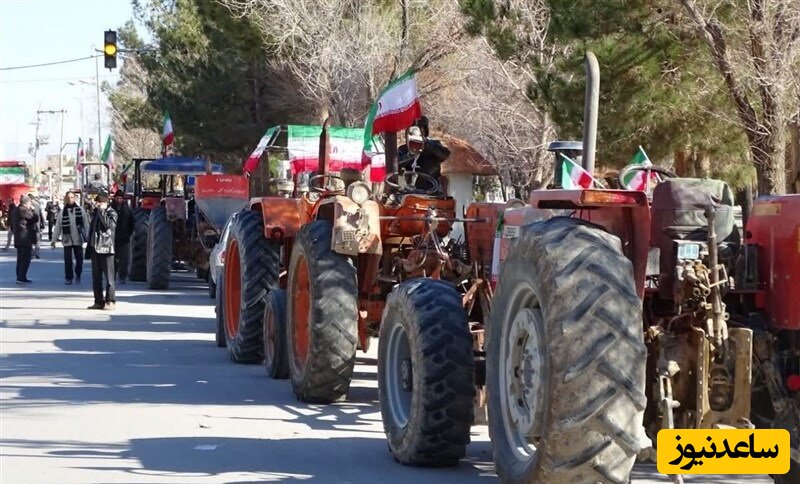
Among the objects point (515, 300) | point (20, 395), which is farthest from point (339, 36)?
point (515, 300)

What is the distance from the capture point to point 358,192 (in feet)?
35.8

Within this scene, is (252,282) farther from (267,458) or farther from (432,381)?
(432,381)

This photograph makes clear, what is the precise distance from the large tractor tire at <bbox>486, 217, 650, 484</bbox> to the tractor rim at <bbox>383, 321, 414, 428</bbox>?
2289 mm

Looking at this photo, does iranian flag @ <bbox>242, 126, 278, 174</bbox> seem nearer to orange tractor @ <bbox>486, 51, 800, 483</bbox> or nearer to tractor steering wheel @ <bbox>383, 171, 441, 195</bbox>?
tractor steering wheel @ <bbox>383, 171, 441, 195</bbox>

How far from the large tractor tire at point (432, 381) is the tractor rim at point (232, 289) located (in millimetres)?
6504

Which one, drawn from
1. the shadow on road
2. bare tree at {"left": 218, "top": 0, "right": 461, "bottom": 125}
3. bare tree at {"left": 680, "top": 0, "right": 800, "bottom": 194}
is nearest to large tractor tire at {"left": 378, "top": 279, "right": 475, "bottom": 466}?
the shadow on road

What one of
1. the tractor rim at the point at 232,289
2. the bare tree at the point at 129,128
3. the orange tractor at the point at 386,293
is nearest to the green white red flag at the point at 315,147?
the tractor rim at the point at 232,289

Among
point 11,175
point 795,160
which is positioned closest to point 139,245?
point 795,160

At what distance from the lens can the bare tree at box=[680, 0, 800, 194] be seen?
15586mm

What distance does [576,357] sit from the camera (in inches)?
224

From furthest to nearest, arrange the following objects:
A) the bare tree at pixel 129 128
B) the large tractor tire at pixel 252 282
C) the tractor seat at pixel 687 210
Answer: the bare tree at pixel 129 128, the large tractor tire at pixel 252 282, the tractor seat at pixel 687 210

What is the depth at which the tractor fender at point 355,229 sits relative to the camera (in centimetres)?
1073

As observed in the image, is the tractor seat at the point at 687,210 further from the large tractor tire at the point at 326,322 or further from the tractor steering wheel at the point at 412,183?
the tractor steering wheel at the point at 412,183

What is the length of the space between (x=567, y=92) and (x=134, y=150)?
67.5 m
